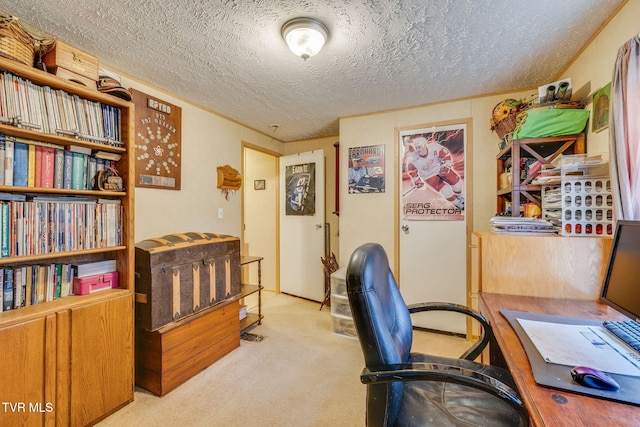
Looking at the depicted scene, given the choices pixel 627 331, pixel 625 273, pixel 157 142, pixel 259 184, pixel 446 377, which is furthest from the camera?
pixel 259 184

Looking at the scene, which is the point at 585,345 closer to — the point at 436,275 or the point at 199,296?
the point at 436,275

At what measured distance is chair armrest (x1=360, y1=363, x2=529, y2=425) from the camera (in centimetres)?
82

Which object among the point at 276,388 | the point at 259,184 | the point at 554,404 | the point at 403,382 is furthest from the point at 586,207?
the point at 259,184

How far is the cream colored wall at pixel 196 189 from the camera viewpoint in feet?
7.68

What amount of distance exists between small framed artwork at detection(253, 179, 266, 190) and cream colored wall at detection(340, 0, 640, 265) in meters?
1.53

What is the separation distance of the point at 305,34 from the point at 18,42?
57.4 inches

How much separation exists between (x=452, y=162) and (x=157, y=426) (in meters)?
3.10

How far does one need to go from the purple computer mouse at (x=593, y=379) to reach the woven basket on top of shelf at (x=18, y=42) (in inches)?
102

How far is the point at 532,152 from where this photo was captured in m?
1.89

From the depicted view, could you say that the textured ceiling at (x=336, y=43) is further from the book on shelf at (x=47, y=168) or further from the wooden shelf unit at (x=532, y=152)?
the book on shelf at (x=47, y=168)

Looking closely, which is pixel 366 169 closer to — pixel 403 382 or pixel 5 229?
pixel 403 382

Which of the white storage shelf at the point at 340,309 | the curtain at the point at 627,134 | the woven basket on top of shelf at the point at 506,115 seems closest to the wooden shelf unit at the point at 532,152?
the woven basket on top of shelf at the point at 506,115

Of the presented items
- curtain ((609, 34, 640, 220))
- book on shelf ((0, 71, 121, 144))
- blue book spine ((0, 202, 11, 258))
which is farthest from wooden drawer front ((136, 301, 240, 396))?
curtain ((609, 34, 640, 220))

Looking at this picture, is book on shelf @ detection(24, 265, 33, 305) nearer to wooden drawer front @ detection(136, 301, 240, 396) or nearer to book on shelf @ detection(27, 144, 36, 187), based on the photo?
book on shelf @ detection(27, 144, 36, 187)
